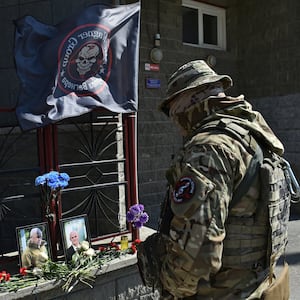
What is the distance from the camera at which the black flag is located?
3221mm

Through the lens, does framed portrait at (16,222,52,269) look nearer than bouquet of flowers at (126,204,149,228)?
Yes

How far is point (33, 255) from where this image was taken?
3.29 metres

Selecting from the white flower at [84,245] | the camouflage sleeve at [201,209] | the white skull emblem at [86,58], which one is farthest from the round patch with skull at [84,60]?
the camouflage sleeve at [201,209]

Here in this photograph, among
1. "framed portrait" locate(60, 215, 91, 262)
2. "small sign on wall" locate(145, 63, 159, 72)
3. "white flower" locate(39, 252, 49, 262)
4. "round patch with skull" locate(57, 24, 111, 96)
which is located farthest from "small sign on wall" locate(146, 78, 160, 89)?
"white flower" locate(39, 252, 49, 262)

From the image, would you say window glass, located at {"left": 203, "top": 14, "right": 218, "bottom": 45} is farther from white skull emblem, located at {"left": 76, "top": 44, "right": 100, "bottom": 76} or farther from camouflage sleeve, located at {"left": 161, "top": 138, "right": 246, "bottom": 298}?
camouflage sleeve, located at {"left": 161, "top": 138, "right": 246, "bottom": 298}

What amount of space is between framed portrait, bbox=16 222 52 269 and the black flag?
29.3 inches

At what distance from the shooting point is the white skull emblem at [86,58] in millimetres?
3373

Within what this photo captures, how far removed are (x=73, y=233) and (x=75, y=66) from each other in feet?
4.13

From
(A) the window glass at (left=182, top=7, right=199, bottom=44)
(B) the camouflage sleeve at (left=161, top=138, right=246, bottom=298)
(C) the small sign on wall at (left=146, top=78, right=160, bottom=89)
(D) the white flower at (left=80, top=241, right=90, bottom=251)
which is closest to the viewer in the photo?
(B) the camouflage sleeve at (left=161, top=138, right=246, bottom=298)

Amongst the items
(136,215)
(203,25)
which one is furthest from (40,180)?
(203,25)

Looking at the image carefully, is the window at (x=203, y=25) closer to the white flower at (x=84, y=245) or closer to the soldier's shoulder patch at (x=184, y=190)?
the white flower at (x=84, y=245)

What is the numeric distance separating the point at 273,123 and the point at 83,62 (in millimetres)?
5552

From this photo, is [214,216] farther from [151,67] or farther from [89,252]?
[151,67]

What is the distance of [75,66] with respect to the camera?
11.0ft
